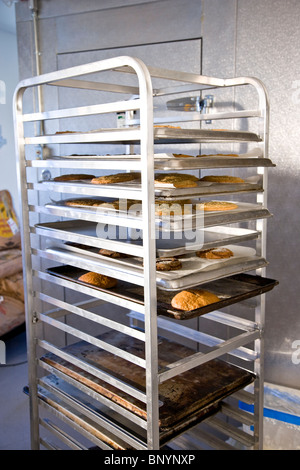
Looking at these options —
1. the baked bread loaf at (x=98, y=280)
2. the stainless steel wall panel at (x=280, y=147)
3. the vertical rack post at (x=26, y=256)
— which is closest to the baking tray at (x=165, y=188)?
the vertical rack post at (x=26, y=256)

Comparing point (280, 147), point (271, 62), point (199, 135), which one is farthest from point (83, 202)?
point (271, 62)

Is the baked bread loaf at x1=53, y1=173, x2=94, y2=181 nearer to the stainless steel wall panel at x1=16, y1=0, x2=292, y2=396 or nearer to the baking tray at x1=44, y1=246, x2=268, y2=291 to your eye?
the baking tray at x1=44, y1=246, x2=268, y2=291

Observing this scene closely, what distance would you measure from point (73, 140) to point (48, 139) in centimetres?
15

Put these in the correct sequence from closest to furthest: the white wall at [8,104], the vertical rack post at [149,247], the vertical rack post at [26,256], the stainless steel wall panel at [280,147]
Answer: the vertical rack post at [149,247], the vertical rack post at [26,256], the stainless steel wall panel at [280,147], the white wall at [8,104]

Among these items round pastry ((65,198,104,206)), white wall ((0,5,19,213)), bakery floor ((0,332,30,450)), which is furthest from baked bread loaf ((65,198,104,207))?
white wall ((0,5,19,213))

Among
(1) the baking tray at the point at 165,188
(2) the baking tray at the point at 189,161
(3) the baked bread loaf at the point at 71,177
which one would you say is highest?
(2) the baking tray at the point at 189,161

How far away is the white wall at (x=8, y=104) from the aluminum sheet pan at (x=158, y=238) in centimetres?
251

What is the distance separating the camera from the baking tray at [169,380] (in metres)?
1.45

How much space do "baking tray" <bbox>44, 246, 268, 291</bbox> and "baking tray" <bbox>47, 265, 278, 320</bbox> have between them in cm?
7

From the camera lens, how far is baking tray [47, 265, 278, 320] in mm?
1324

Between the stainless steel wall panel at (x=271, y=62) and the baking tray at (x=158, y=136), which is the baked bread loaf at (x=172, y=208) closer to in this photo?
the baking tray at (x=158, y=136)

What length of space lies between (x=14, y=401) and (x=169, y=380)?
1449mm
